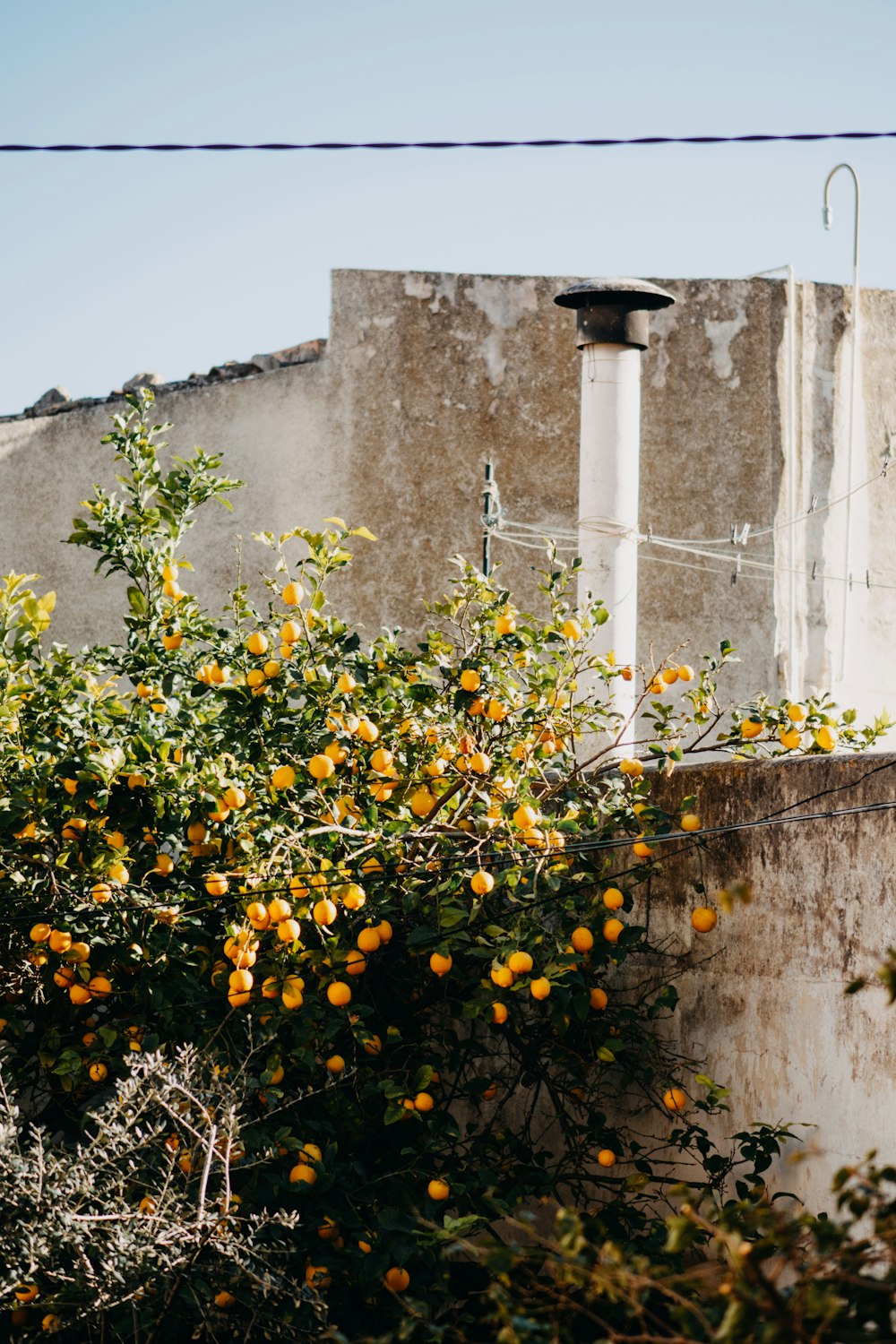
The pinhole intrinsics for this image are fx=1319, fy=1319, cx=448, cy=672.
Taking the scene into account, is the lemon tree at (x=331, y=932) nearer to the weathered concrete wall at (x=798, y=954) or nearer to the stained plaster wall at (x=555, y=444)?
the weathered concrete wall at (x=798, y=954)

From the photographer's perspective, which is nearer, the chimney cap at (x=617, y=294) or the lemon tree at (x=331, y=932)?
the lemon tree at (x=331, y=932)

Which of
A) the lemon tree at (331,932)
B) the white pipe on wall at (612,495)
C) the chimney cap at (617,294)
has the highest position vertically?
the chimney cap at (617,294)

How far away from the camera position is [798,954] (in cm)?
389

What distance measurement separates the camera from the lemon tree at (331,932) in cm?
385

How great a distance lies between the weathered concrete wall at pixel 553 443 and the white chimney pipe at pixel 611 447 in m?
2.05

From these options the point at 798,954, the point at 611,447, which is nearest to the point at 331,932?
the point at 798,954

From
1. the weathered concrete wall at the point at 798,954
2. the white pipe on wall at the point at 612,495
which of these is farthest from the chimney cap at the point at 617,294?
the weathered concrete wall at the point at 798,954

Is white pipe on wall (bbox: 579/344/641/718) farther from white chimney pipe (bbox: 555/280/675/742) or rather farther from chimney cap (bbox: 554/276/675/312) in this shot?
chimney cap (bbox: 554/276/675/312)

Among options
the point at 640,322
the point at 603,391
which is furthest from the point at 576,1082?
the point at 640,322

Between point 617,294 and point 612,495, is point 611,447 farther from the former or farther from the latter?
point 617,294

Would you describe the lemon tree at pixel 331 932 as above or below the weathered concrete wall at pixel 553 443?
below

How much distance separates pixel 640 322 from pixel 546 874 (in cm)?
307

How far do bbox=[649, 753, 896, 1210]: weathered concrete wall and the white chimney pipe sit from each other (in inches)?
53.7

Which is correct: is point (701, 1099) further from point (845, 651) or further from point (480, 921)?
point (845, 651)
